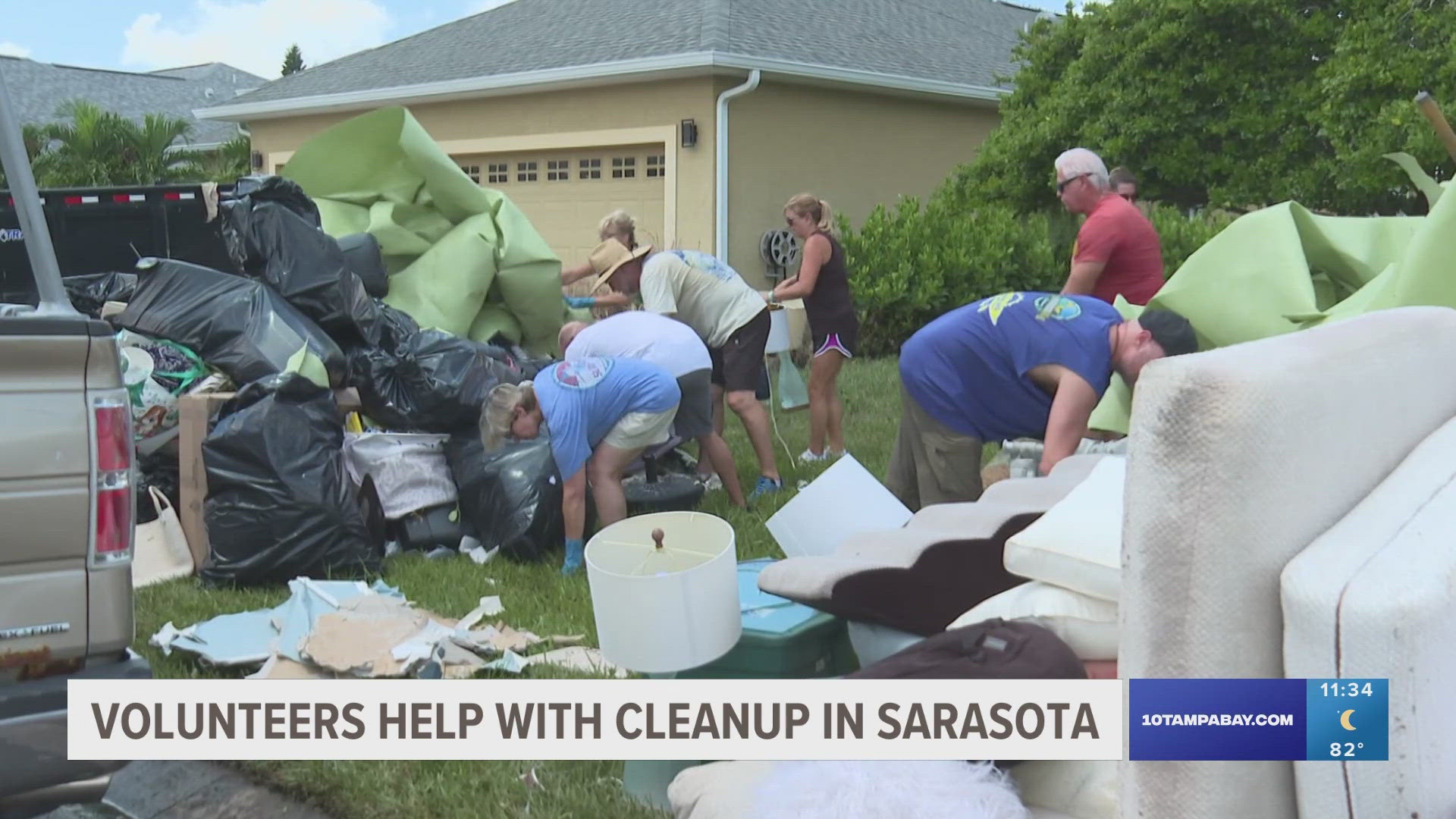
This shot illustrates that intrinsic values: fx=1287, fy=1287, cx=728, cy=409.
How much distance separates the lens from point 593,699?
9.97ft

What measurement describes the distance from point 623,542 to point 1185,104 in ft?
34.8

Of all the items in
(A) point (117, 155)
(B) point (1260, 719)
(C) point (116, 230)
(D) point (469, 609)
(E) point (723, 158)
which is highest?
(A) point (117, 155)

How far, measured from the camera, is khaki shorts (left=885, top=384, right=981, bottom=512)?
14.8 ft

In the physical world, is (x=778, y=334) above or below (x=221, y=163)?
below

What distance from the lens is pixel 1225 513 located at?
1808mm

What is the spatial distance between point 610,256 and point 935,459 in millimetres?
3069

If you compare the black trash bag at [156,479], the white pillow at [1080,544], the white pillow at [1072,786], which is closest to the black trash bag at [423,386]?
the black trash bag at [156,479]

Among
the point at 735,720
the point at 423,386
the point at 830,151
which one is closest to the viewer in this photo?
the point at 735,720

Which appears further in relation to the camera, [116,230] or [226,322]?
[116,230]

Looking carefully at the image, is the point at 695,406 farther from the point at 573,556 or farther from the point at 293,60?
the point at 293,60

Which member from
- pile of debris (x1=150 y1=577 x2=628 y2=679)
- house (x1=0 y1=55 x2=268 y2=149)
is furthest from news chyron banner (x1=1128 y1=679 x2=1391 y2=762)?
house (x1=0 y1=55 x2=268 y2=149)

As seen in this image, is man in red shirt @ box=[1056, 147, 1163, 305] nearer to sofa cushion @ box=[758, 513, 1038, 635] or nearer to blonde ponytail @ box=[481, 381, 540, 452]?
blonde ponytail @ box=[481, 381, 540, 452]

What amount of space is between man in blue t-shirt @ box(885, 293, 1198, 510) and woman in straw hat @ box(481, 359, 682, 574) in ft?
3.42

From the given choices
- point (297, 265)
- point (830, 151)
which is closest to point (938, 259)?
point (830, 151)
